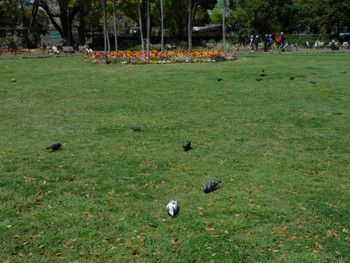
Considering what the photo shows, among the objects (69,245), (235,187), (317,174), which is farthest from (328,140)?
(69,245)

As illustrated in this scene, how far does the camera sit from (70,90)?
13273mm

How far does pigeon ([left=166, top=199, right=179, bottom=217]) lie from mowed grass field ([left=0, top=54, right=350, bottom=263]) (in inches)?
2.6

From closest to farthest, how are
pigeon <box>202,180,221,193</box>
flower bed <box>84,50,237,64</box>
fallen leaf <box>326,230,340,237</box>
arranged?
fallen leaf <box>326,230,340,237</box>
pigeon <box>202,180,221,193</box>
flower bed <box>84,50,237,64</box>

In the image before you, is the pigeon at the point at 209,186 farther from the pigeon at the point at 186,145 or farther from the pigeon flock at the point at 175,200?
the pigeon at the point at 186,145

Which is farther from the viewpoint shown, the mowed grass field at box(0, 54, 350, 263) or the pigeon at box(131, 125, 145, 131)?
the pigeon at box(131, 125, 145, 131)

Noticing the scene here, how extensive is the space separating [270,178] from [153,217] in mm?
1871

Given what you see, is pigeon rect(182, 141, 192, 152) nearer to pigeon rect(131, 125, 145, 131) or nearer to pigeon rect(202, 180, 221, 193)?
pigeon rect(131, 125, 145, 131)

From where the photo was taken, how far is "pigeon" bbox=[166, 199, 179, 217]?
4543mm

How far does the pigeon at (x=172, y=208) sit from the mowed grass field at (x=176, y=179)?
2.6 inches

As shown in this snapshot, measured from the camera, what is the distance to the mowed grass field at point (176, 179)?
4.02 meters

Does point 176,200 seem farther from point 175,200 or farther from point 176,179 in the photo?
point 176,179

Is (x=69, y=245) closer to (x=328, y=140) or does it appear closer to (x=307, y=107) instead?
(x=328, y=140)

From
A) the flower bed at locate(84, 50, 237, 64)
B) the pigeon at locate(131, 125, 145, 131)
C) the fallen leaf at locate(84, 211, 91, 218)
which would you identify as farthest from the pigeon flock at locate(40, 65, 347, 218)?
the flower bed at locate(84, 50, 237, 64)

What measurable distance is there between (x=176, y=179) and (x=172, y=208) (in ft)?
3.56
